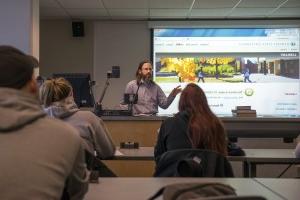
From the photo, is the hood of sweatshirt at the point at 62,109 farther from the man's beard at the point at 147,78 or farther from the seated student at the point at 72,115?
the man's beard at the point at 147,78

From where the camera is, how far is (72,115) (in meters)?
2.95

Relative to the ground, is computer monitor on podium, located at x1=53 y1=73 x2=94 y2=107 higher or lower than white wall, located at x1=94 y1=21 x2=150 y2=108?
lower

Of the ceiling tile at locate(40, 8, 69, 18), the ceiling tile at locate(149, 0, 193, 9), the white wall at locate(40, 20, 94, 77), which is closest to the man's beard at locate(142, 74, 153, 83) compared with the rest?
the ceiling tile at locate(149, 0, 193, 9)

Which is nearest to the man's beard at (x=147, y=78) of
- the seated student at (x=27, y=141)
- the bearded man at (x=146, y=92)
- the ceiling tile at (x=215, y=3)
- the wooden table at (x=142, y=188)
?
the bearded man at (x=146, y=92)

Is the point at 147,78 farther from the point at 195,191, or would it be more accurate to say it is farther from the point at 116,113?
the point at 195,191

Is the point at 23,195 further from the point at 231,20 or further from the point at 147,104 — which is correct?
the point at 231,20

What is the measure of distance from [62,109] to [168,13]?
4.73m

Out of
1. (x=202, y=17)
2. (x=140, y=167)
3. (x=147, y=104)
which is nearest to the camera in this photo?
(x=140, y=167)

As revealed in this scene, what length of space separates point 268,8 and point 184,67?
170 centimetres

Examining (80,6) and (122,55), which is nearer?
(80,6)

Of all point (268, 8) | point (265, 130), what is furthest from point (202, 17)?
point (265, 130)

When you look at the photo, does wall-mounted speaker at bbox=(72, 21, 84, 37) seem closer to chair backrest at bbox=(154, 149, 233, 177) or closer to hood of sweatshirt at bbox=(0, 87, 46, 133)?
chair backrest at bbox=(154, 149, 233, 177)

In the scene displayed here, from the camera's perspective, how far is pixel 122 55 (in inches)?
307

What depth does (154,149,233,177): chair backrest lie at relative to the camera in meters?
1.99
